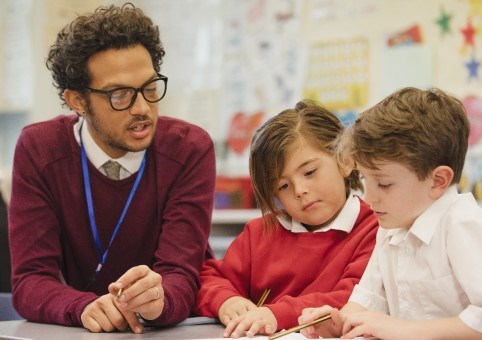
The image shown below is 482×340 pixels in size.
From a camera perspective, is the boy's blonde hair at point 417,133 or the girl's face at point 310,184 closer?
the boy's blonde hair at point 417,133

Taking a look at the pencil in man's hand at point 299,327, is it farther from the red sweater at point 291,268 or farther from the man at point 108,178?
the man at point 108,178

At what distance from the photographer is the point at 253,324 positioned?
1.39 m

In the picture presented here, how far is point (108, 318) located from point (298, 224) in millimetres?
476

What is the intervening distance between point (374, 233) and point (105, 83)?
0.74 m

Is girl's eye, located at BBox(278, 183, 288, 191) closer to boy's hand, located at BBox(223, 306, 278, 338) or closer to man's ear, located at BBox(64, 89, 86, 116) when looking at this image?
boy's hand, located at BBox(223, 306, 278, 338)

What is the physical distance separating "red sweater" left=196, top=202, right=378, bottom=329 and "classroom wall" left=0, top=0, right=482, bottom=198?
1.74 metres

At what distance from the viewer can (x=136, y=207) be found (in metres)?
1.84

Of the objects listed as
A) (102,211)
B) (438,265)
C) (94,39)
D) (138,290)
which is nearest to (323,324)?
(438,265)

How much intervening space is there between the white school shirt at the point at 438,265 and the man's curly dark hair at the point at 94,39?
85 cm

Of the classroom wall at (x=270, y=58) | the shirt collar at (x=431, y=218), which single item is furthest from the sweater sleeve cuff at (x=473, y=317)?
the classroom wall at (x=270, y=58)

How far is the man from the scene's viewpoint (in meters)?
1.78

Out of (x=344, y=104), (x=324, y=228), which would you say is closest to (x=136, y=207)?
(x=324, y=228)

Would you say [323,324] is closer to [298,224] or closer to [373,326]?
[373,326]

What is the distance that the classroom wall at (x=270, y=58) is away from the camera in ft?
11.2
